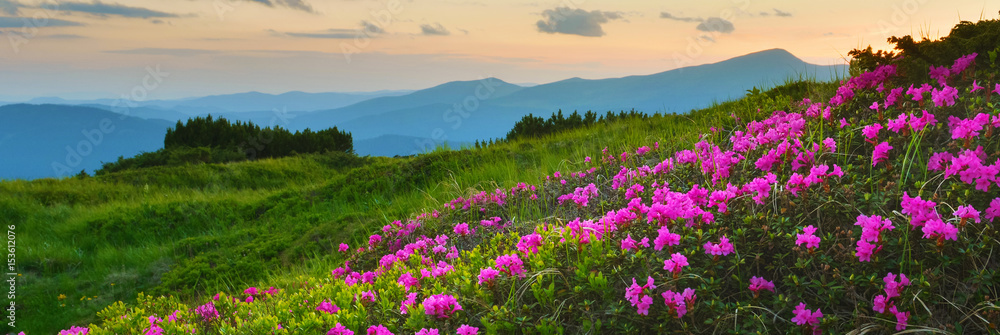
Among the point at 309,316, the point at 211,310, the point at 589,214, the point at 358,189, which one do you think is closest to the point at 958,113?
the point at 589,214

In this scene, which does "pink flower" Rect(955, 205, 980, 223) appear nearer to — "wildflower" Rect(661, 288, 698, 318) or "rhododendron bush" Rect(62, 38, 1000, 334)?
"rhododendron bush" Rect(62, 38, 1000, 334)

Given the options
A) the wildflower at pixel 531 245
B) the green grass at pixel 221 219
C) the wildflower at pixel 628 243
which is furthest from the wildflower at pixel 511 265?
the green grass at pixel 221 219

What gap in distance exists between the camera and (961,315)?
2.85m

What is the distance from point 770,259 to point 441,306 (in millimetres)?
2095

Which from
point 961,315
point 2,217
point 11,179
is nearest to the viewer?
point 961,315

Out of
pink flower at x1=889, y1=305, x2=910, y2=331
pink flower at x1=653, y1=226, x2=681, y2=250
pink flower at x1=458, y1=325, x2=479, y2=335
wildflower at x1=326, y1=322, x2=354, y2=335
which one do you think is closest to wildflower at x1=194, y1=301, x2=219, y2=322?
wildflower at x1=326, y1=322, x2=354, y2=335

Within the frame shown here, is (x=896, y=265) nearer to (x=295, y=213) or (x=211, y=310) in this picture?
(x=211, y=310)

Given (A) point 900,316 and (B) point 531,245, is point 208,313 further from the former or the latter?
(A) point 900,316

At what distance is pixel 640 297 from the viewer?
9.84 ft

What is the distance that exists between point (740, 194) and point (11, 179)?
21.3m

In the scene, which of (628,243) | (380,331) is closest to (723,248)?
(628,243)

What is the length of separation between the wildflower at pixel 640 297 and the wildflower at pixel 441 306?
3.39 feet

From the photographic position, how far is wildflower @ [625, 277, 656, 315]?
9.36ft

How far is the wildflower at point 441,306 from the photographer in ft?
10.7
